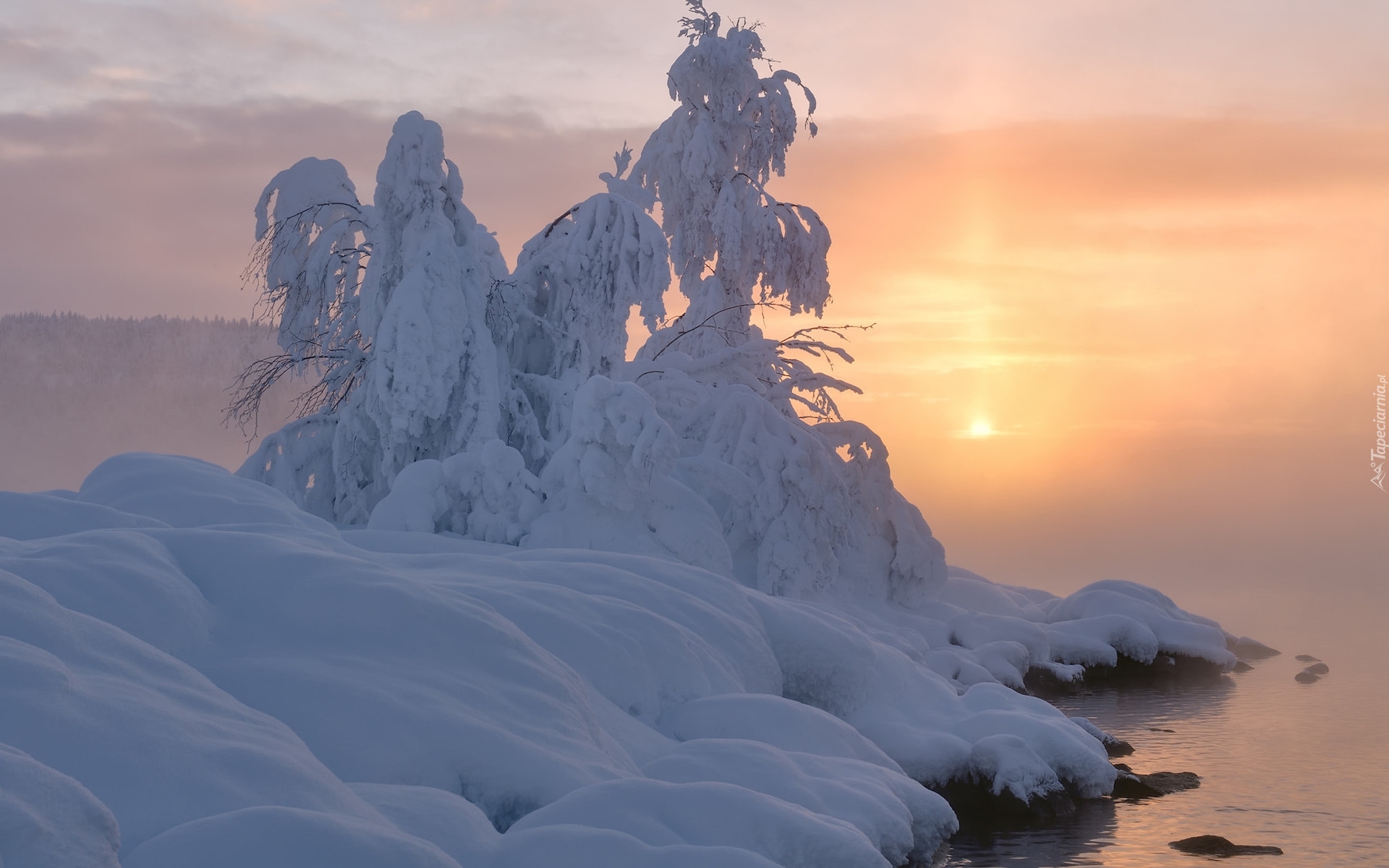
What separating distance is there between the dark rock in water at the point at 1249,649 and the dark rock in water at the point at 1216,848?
57.4 ft

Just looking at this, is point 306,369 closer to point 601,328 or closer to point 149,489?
point 601,328

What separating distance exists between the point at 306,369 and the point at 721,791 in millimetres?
15069

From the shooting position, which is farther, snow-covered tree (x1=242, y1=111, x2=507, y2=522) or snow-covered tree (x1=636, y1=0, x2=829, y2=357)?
snow-covered tree (x1=636, y1=0, x2=829, y2=357)

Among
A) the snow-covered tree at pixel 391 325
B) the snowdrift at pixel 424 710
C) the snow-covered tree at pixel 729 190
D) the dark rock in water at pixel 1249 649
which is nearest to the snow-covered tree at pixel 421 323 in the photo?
the snow-covered tree at pixel 391 325

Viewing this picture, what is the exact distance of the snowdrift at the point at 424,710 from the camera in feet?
19.4

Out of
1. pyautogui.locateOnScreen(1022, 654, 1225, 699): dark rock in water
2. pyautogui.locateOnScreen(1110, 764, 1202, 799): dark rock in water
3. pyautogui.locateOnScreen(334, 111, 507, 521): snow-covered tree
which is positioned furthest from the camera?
pyautogui.locateOnScreen(1022, 654, 1225, 699): dark rock in water

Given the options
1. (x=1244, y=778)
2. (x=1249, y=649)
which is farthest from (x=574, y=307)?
(x=1249, y=649)

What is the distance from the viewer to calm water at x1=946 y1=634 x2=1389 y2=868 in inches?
449

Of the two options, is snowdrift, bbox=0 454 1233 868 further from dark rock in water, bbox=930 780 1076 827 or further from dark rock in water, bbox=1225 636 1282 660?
dark rock in water, bbox=1225 636 1282 660

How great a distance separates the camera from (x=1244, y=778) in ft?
48.4

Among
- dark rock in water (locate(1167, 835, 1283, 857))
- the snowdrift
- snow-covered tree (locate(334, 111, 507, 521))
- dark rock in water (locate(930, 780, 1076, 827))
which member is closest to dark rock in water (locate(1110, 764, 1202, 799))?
the snowdrift

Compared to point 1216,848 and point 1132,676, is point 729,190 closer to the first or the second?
point 1132,676

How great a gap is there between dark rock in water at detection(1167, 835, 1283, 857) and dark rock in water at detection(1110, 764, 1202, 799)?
172 centimetres

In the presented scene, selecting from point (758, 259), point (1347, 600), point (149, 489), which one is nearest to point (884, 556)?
point (758, 259)
